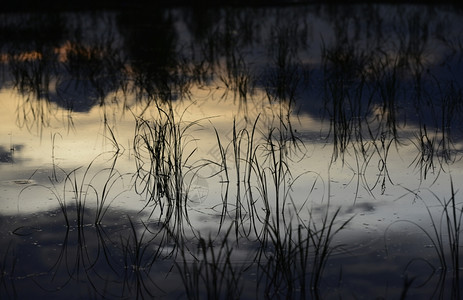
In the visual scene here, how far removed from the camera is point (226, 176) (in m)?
3.91

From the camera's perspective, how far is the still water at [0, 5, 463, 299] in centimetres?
275

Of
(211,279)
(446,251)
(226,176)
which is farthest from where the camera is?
(226,176)

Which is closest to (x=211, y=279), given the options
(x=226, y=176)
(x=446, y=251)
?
(x=446, y=251)

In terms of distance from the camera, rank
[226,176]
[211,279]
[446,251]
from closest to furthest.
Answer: [211,279], [446,251], [226,176]

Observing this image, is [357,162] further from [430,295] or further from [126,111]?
A: [126,111]

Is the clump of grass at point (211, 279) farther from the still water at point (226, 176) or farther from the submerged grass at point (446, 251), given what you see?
the submerged grass at point (446, 251)

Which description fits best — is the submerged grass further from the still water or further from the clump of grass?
the clump of grass

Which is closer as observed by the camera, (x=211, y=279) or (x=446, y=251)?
(x=211, y=279)

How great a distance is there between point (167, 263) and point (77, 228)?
1.66 ft

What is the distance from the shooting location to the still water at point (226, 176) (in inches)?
108

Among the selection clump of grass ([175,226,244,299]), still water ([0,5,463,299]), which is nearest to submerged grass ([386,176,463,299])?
still water ([0,5,463,299])

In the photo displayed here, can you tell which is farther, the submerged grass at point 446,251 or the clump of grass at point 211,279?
the submerged grass at point 446,251

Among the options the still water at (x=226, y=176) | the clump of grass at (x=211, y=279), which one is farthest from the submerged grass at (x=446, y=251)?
the clump of grass at (x=211, y=279)

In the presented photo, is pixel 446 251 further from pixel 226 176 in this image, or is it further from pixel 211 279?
pixel 226 176
